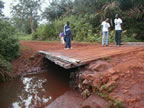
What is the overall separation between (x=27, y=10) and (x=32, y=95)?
26.6 meters

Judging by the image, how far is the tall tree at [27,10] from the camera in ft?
89.0

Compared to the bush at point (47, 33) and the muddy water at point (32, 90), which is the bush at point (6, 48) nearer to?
the muddy water at point (32, 90)

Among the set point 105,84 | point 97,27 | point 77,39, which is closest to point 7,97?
point 105,84

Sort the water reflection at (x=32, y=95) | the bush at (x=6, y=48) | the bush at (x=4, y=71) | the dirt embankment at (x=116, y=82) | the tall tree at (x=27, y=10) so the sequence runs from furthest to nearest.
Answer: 1. the tall tree at (x=27, y=10)
2. the bush at (x=6, y=48)
3. the bush at (x=4, y=71)
4. the water reflection at (x=32, y=95)
5. the dirt embankment at (x=116, y=82)

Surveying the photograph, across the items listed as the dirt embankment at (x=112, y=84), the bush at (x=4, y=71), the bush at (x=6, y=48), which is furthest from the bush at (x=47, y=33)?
the dirt embankment at (x=112, y=84)

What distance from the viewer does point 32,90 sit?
5.16m

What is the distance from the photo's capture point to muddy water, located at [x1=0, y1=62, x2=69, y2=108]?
425 cm

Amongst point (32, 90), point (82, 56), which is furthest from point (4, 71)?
point (82, 56)

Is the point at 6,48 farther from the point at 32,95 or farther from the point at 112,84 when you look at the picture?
the point at 112,84

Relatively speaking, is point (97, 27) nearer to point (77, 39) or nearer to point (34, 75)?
point (77, 39)

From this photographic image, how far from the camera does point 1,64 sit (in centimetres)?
597

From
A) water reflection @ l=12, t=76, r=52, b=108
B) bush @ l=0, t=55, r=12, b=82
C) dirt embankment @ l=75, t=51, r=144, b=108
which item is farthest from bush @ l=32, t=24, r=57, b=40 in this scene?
dirt embankment @ l=75, t=51, r=144, b=108

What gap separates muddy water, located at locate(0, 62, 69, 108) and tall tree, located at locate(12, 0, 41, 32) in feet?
72.7

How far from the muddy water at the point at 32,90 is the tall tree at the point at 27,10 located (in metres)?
22.2
